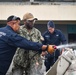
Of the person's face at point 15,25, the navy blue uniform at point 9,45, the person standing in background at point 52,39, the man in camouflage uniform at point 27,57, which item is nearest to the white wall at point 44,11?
the person standing in background at point 52,39

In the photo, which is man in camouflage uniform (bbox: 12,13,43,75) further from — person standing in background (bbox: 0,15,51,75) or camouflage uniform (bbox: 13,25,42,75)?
person standing in background (bbox: 0,15,51,75)

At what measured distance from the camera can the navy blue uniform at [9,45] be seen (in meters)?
5.70

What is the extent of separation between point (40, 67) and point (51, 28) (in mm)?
1978

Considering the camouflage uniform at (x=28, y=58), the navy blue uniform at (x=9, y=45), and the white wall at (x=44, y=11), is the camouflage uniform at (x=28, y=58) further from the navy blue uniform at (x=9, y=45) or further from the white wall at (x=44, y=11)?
the white wall at (x=44, y=11)

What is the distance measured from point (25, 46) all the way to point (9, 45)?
26 cm

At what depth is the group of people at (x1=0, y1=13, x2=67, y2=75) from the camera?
5707mm

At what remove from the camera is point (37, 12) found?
25.9 meters

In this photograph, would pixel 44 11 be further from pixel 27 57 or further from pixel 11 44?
pixel 11 44

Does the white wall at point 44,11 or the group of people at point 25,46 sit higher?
the group of people at point 25,46

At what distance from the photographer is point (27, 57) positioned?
7.25 m

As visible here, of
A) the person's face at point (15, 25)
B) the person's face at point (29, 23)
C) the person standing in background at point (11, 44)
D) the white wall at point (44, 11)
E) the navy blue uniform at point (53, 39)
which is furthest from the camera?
the white wall at point (44, 11)

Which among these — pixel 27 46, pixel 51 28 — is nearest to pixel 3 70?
pixel 27 46

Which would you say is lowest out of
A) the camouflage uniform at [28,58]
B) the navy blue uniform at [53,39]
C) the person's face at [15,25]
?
the navy blue uniform at [53,39]

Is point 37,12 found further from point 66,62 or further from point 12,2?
point 66,62
